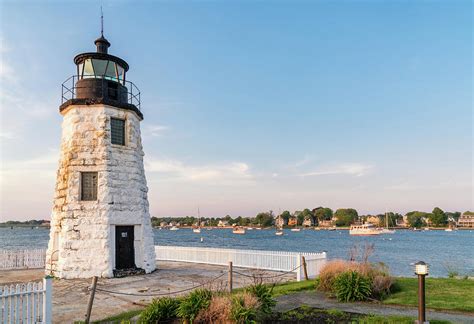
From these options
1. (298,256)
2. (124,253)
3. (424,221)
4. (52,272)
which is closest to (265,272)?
(298,256)

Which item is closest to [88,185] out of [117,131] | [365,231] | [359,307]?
[117,131]

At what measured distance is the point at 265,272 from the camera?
1579 cm

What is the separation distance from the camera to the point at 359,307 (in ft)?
29.5

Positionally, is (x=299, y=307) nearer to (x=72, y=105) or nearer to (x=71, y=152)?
(x=71, y=152)

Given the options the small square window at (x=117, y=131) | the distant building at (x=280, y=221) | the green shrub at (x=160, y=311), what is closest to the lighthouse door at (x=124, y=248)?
the small square window at (x=117, y=131)

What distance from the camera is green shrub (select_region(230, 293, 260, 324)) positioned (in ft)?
22.4

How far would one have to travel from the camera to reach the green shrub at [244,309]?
6.81m

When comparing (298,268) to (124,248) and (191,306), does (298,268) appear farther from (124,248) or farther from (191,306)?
(191,306)

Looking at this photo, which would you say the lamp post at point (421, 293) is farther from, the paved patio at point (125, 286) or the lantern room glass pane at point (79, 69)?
the lantern room glass pane at point (79, 69)

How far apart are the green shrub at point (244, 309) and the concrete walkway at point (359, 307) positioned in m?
1.68

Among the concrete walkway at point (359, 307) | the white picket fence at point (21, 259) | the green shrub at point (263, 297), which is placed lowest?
the white picket fence at point (21, 259)

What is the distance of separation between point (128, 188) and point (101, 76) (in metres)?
4.91

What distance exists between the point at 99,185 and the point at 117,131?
244 cm

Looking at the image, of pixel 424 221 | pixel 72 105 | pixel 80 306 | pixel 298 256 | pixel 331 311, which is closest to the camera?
pixel 331 311
